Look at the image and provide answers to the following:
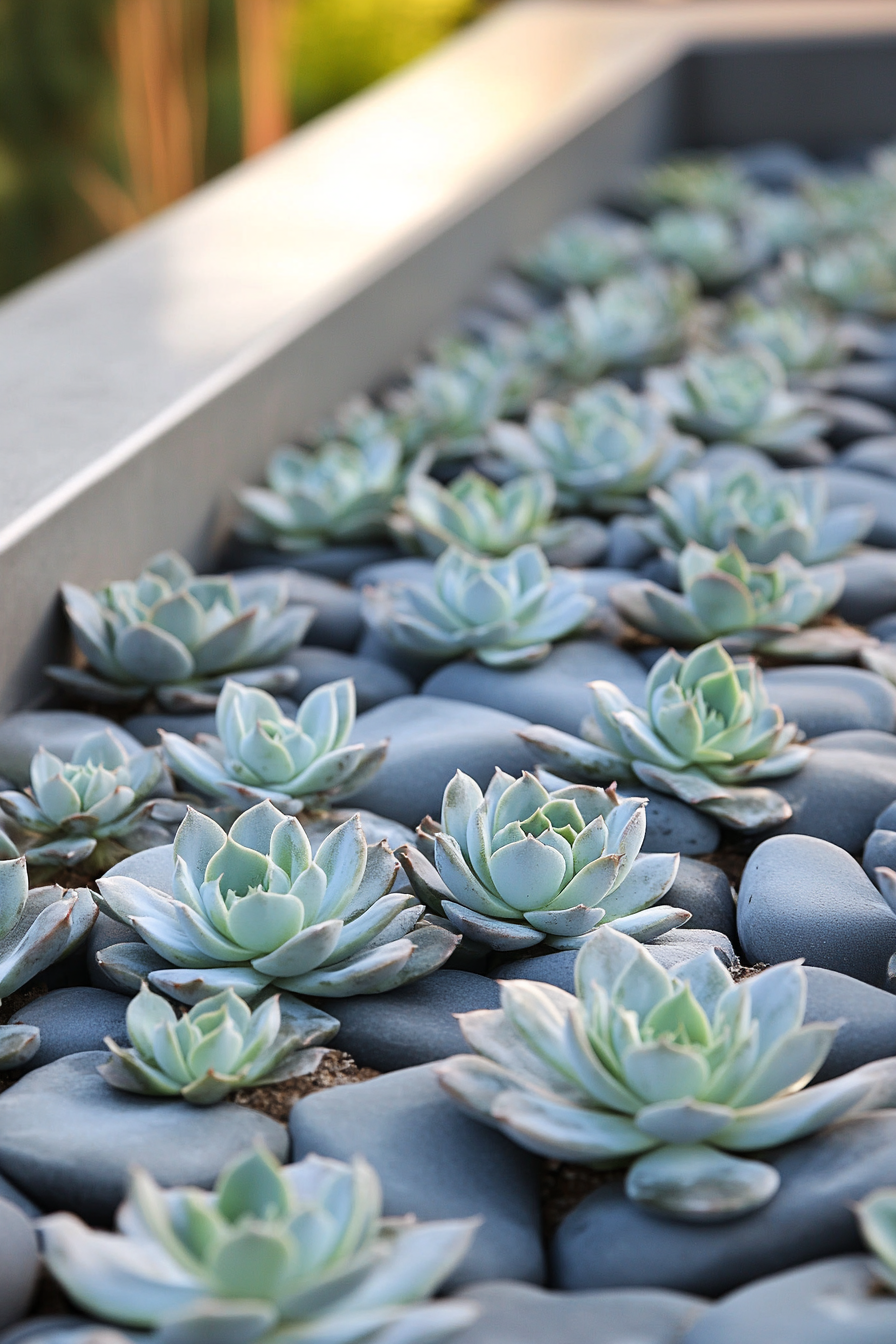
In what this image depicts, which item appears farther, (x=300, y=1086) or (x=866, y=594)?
(x=866, y=594)

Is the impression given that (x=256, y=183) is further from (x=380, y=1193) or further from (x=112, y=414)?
(x=380, y=1193)

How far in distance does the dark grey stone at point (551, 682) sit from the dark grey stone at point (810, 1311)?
70cm

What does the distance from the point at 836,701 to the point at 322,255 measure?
1.26 meters

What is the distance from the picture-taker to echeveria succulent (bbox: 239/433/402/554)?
1.89 metres

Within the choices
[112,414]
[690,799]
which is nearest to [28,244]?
[112,414]

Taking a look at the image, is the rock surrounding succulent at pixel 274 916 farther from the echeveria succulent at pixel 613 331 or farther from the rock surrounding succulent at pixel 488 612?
the echeveria succulent at pixel 613 331

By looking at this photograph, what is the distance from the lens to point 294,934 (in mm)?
1078

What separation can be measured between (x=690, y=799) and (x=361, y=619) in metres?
0.55

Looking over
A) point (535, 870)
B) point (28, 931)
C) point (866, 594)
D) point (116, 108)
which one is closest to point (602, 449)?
point (866, 594)

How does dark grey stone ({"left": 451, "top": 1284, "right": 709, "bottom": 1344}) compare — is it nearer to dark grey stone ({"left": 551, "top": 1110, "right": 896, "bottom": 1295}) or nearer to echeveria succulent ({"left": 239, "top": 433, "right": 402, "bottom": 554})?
dark grey stone ({"left": 551, "top": 1110, "right": 896, "bottom": 1295})

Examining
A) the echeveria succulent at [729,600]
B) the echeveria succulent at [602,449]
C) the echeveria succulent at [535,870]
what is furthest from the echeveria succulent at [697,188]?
the echeveria succulent at [535,870]

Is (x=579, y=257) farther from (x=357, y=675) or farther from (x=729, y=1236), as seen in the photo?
(x=729, y=1236)

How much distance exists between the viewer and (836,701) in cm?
148

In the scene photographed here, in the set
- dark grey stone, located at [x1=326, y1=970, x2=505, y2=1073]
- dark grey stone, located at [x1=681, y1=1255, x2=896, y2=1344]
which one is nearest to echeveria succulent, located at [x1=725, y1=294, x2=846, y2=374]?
dark grey stone, located at [x1=326, y1=970, x2=505, y2=1073]
